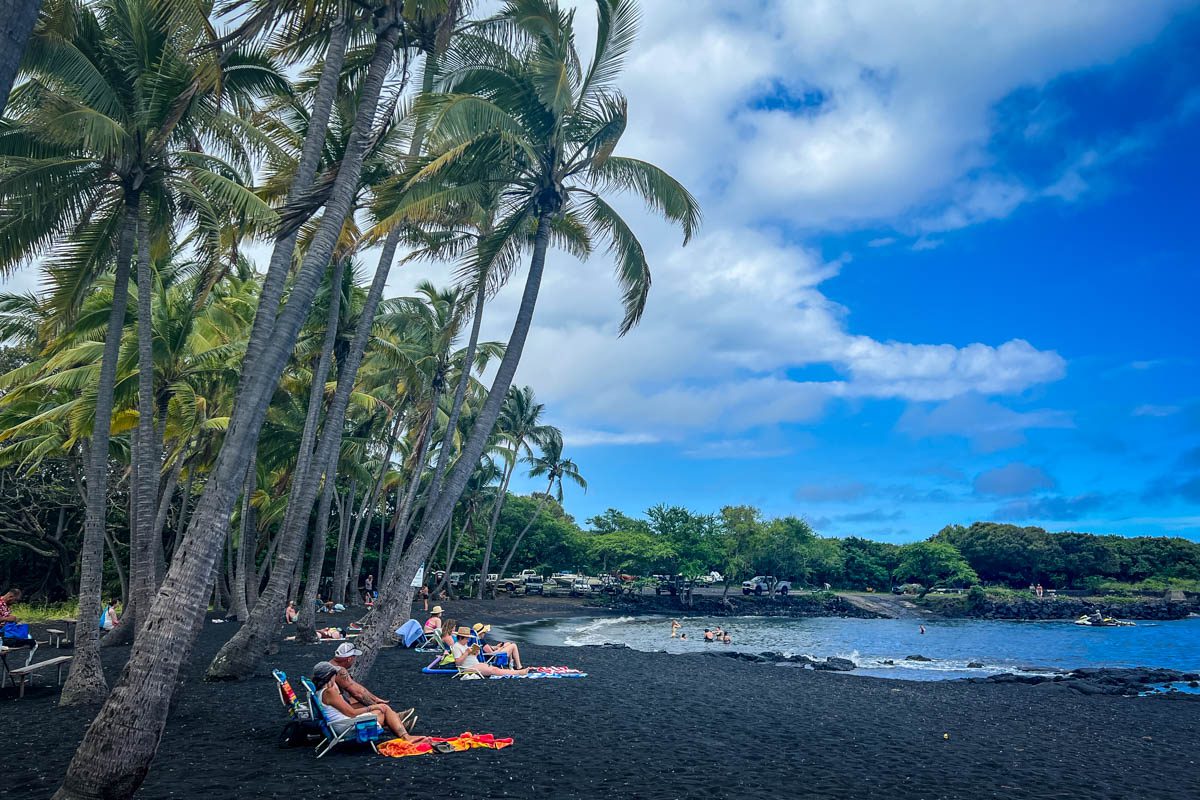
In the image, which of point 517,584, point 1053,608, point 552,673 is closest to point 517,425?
point 517,584

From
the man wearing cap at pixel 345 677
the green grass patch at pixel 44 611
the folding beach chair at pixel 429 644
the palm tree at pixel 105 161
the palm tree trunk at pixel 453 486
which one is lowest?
the green grass patch at pixel 44 611

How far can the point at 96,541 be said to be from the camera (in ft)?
32.4

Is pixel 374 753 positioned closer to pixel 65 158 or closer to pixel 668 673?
pixel 65 158

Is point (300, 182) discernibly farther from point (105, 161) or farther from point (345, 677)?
point (345, 677)

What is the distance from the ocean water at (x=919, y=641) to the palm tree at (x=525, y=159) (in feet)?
55.9

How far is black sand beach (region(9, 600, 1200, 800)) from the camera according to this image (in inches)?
272

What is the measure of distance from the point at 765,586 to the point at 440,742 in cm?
7075

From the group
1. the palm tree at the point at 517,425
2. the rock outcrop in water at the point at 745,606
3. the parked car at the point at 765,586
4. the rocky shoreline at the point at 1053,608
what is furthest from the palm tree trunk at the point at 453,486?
the rocky shoreline at the point at 1053,608

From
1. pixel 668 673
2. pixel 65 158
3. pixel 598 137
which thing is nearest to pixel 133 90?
pixel 65 158

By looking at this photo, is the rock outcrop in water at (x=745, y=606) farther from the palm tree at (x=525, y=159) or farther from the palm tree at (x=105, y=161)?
the palm tree at (x=105, y=161)

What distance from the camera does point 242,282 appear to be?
77.9 feet

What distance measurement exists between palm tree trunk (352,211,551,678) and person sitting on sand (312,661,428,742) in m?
2.90

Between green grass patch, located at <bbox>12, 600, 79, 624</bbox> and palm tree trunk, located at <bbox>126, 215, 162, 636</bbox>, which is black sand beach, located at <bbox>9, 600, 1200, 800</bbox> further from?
green grass patch, located at <bbox>12, 600, 79, 624</bbox>

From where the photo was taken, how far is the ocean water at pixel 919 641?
29094 mm
